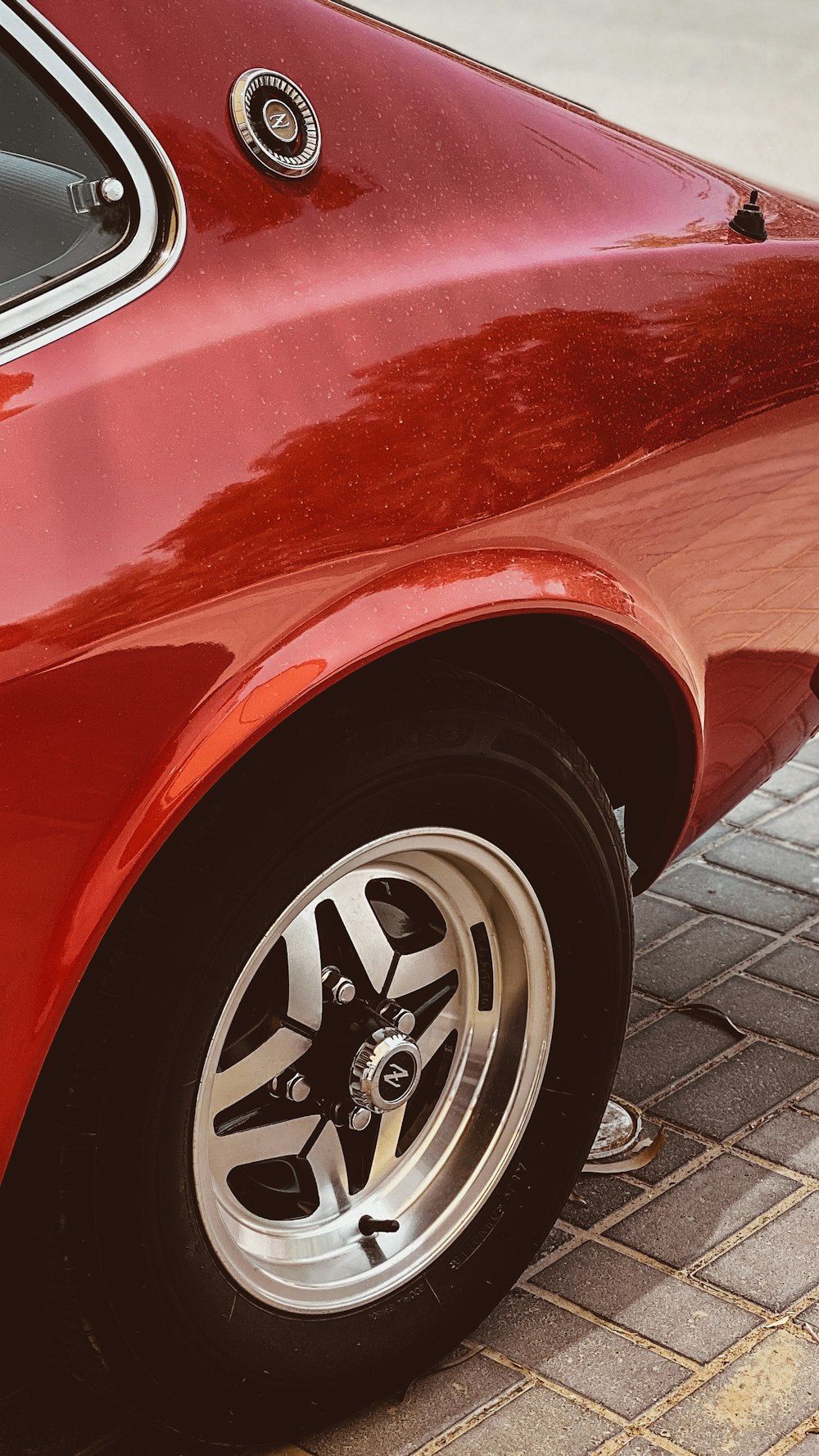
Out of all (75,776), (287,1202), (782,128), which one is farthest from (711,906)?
(782,128)

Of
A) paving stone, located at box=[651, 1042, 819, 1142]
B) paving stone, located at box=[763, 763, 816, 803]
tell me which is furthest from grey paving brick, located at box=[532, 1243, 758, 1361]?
paving stone, located at box=[763, 763, 816, 803]

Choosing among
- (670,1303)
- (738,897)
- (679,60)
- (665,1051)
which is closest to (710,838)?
(738,897)

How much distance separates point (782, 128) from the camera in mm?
10039

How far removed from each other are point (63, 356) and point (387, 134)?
1.71 feet

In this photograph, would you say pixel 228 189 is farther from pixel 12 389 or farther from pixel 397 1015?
pixel 397 1015

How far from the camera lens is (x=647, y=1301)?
2.16 metres

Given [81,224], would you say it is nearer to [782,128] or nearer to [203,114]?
[203,114]

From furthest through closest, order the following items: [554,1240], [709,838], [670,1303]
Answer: [709,838] → [554,1240] → [670,1303]

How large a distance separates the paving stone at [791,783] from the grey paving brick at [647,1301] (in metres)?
1.80

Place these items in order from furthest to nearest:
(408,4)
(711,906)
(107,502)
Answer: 1. (408,4)
2. (711,906)
3. (107,502)

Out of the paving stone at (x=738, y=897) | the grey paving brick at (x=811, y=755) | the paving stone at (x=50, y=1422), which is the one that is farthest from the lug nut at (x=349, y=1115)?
the grey paving brick at (x=811, y=755)

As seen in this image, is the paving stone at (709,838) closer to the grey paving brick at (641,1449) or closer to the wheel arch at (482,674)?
the wheel arch at (482,674)

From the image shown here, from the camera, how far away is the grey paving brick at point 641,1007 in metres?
2.88

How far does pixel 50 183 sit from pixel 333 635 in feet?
1.69
